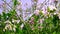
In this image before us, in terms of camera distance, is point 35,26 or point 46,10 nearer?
point 46,10

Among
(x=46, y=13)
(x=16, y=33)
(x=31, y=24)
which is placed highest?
(x=46, y=13)

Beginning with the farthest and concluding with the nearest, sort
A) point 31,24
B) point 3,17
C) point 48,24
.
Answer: point 3,17
point 48,24
point 31,24

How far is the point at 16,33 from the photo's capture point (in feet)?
6.63

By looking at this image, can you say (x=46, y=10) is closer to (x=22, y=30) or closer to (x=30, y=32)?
(x=30, y=32)

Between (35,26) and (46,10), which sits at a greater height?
(46,10)

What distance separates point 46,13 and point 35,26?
402 millimetres

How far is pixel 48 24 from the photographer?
1.89 meters

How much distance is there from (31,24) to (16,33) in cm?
35

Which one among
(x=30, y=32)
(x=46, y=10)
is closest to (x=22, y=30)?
(x=30, y=32)

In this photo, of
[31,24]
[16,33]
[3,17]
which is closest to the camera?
[31,24]

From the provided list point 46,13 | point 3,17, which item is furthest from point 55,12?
point 3,17

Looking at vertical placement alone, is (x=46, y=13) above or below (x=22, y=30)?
A: above

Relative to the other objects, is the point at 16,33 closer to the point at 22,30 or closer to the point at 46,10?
the point at 22,30

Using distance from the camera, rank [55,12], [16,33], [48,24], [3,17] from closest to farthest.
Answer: [55,12] → [48,24] → [16,33] → [3,17]
